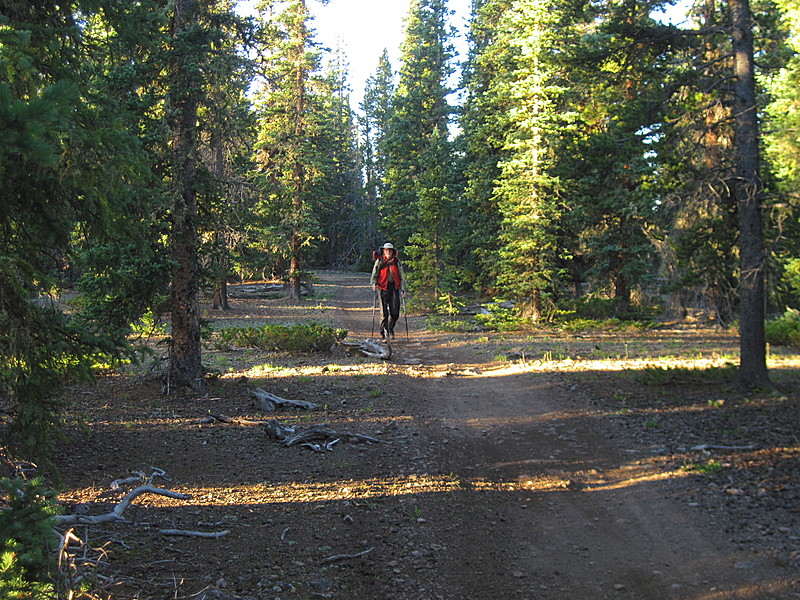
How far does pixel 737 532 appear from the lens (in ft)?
18.2

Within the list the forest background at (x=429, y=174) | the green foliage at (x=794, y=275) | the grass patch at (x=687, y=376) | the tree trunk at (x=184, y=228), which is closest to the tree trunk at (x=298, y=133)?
the forest background at (x=429, y=174)

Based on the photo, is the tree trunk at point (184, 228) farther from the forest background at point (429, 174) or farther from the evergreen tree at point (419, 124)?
the evergreen tree at point (419, 124)

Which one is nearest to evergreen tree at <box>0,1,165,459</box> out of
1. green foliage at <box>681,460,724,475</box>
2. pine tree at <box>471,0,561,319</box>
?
green foliage at <box>681,460,724,475</box>

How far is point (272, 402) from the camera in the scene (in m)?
10.2

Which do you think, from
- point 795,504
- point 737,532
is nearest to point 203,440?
point 737,532

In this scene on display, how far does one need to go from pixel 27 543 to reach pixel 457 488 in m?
4.67

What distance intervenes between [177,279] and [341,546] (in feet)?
22.8

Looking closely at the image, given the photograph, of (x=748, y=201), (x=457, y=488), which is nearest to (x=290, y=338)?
(x=457, y=488)

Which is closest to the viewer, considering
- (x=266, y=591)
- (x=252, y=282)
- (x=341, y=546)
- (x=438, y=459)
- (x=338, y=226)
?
(x=266, y=591)

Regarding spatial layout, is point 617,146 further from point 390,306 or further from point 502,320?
point 502,320

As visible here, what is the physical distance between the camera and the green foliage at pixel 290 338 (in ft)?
52.4

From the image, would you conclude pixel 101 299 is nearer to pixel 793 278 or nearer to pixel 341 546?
pixel 341 546

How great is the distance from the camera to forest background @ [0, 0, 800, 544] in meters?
5.00

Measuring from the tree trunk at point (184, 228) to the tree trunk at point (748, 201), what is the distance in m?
9.56
